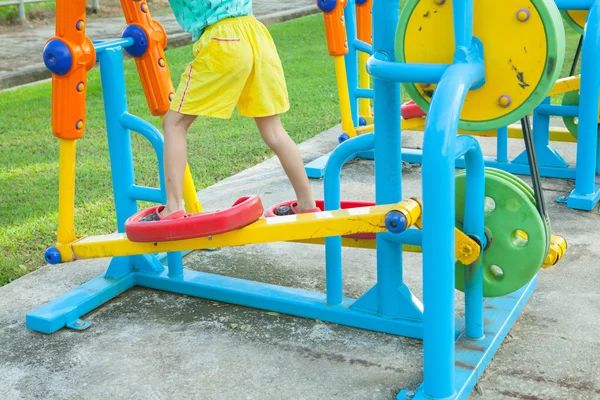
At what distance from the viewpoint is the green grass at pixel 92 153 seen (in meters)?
3.98

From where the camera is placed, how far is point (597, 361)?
2.65 m

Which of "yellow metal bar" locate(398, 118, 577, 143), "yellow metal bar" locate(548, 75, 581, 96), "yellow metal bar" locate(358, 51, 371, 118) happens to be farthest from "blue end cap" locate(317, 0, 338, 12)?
"yellow metal bar" locate(548, 75, 581, 96)

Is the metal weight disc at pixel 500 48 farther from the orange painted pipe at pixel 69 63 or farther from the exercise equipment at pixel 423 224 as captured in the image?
the orange painted pipe at pixel 69 63

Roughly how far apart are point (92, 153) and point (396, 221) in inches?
132

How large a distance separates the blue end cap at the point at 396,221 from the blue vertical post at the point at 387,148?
0.36m

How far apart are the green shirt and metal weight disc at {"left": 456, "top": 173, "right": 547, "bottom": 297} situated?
0.97 m

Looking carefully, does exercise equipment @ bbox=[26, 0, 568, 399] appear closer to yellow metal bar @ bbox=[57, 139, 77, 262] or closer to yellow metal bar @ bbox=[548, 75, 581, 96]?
yellow metal bar @ bbox=[57, 139, 77, 262]

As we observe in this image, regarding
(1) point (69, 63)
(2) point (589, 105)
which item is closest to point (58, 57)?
(1) point (69, 63)

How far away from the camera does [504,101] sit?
2.31 m

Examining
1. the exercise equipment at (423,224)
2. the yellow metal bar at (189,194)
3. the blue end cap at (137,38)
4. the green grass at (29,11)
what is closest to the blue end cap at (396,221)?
the exercise equipment at (423,224)

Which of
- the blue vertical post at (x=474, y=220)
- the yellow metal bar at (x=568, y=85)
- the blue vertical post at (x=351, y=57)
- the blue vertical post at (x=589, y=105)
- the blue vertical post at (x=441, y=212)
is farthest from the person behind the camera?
the blue vertical post at (x=351, y=57)

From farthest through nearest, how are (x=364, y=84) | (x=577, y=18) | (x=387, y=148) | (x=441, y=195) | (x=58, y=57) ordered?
(x=364, y=84) → (x=577, y=18) → (x=58, y=57) → (x=387, y=148) → (x=441, y=195)

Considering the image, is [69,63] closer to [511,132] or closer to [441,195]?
Result: [441,195]

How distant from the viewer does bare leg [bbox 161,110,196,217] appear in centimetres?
293
